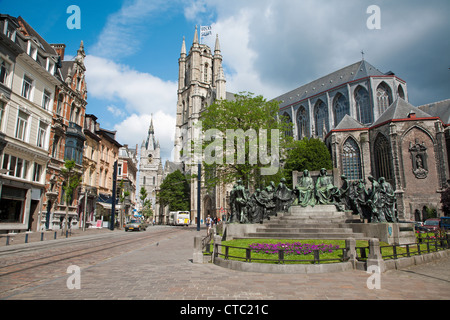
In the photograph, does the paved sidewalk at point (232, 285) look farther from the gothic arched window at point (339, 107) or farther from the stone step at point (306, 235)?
the gothic arched window at point (339, 107)

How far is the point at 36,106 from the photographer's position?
23.1 meters

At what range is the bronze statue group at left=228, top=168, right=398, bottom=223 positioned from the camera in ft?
45.2

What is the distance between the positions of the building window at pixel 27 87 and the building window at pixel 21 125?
4.96 ft

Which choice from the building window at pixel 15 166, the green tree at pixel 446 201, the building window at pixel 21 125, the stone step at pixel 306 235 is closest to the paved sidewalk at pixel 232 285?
the stone step at pixel 306 235

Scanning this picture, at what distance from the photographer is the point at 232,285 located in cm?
661

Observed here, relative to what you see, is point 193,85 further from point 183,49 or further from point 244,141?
point 244,141

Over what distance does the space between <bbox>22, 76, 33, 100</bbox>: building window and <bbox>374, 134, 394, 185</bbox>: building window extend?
45745mm

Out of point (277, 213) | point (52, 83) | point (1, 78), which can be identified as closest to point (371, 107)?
point (277, 213)

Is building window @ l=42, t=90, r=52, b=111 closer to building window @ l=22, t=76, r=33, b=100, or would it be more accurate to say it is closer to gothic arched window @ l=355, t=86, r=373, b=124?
building window @ l=22, t=76, r=33, b=100

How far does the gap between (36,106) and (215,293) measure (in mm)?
23392

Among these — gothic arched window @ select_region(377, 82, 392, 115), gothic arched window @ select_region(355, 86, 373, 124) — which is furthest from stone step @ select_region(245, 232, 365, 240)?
gothic arched window @ select_region(377, 82, 392, 115)

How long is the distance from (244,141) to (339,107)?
41505 mm

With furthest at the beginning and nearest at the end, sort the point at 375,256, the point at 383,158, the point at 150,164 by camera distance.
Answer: the point at 150,164, the point at 383,158, the point at 375,256

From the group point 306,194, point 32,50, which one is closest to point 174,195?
point 32,50
